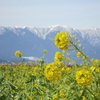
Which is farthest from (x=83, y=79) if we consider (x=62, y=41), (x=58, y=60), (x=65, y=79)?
(x=65, y=79)

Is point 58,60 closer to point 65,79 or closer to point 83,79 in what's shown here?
point 83,79

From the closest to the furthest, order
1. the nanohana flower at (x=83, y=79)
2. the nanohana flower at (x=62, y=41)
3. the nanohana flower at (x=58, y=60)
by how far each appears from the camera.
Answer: the nanohana flower at (x=83, y=79) → the nanohana flower at (x=62, y=41) → the nanohana flower at (x=58, y=60)

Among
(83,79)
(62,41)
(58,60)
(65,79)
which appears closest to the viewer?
(83,79)

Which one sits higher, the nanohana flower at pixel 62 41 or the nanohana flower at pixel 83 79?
the nanohana flower at pixel 62 41

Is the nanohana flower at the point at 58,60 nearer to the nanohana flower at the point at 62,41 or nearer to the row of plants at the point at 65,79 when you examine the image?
the row of plants at the point at 65,79

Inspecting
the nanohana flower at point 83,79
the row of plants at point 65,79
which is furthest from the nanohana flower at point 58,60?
the nanohana flower at point 83,79

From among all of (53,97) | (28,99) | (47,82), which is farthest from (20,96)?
(47,82)

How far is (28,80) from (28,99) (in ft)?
4.87

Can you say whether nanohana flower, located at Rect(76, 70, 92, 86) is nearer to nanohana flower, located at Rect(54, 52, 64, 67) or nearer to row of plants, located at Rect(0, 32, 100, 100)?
row of plants, located at Rect(0, 32, 100, 100)

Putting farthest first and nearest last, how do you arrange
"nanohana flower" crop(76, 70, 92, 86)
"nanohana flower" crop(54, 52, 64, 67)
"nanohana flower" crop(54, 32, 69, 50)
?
"nanohana flower" crop(54, 52, 64, 67), "nanohana flower" crop(54, 32, 69, 50), "nanohana flower" crop(76, 70, 92, 86)

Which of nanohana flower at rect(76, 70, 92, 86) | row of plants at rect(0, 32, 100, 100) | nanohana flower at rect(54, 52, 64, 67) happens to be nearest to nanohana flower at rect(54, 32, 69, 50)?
row of plants at rect(0, 32, 100, 100)

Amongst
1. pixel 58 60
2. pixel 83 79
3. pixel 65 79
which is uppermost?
pixel 65 79

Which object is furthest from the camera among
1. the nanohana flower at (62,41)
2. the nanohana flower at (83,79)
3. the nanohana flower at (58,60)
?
the nanohana flower at (58,60)

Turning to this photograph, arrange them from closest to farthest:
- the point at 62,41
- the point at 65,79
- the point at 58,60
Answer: the point at 62,41, the point at 58,60, the point at 65,79
